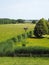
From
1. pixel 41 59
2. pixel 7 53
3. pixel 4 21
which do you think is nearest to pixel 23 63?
pixel 41 59

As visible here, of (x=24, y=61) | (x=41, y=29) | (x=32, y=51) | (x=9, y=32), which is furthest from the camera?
(x=9, y=32)

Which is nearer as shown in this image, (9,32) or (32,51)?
(32,51)

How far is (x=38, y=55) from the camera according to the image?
2103 centimetres

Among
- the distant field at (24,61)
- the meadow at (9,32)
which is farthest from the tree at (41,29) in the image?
the distant field at (24,61)

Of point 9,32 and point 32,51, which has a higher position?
point 32,51

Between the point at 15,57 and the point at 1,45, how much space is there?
2100 mm

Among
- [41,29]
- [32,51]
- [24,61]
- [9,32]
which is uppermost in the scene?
[32,51]

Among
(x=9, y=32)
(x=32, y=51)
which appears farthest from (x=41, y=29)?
(x=32, y=51)

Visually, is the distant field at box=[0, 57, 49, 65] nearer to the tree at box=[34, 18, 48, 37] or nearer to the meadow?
the meadow

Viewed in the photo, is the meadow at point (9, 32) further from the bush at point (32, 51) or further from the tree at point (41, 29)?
the bush at point (32, 51)

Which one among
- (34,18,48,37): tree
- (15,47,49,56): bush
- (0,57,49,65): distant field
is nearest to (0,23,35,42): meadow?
(34,18,48,37): tree

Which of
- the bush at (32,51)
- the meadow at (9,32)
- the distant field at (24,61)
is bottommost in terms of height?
the meadow at (9,32)

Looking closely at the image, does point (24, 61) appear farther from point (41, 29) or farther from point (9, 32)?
point (9, 32)

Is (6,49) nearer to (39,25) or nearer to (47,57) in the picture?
(47,57)
